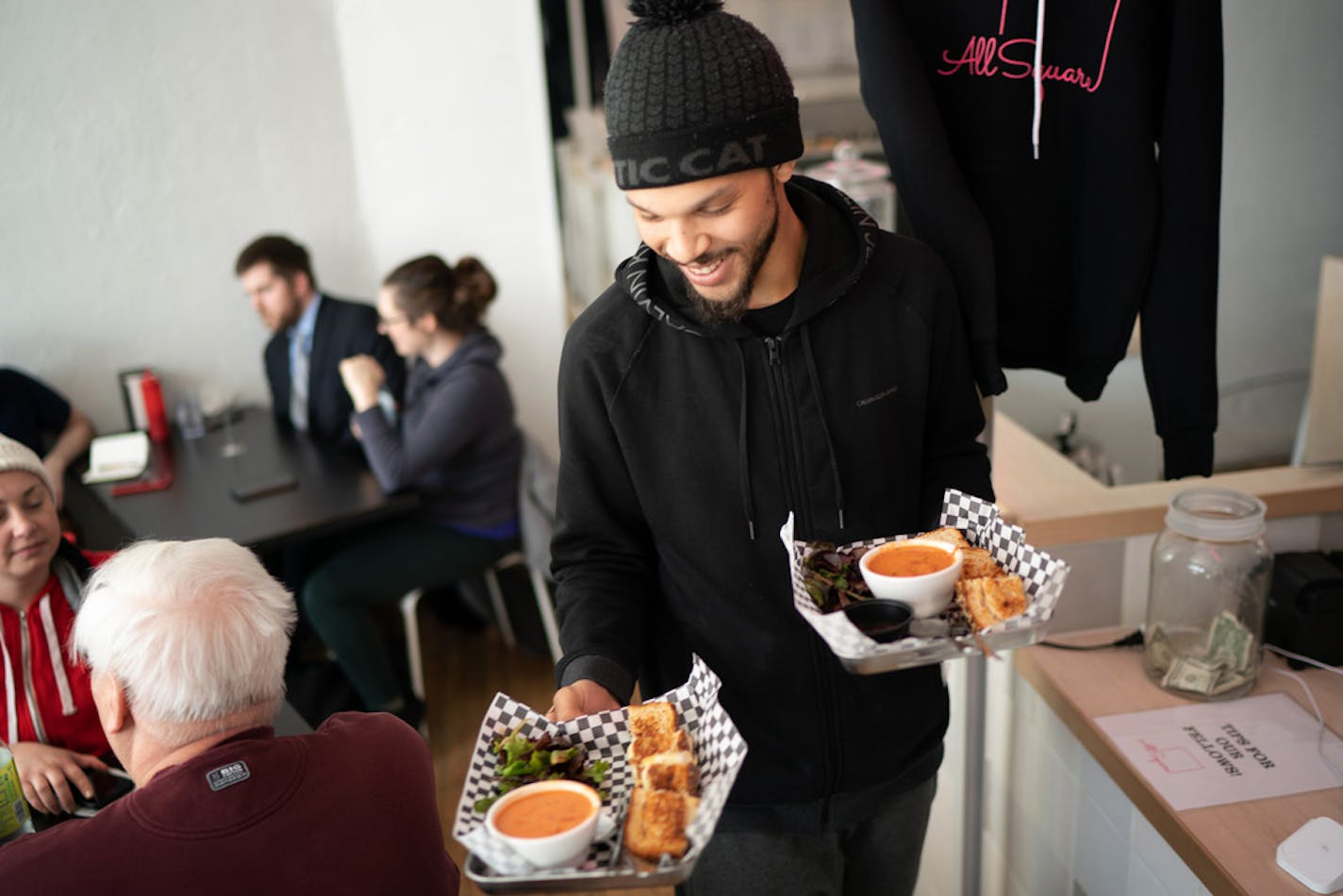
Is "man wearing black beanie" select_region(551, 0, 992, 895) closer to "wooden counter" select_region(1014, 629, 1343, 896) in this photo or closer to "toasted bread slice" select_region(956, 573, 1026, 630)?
"toasted bread slice" select_region(956, 573, 1026, 630)

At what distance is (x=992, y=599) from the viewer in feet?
4.00

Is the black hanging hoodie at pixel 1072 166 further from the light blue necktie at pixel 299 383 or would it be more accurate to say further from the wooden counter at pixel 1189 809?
the light blue necktie at pixel 299 383

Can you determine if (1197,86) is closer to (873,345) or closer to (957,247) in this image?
(957,247)

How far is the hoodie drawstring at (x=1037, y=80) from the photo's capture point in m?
1.61

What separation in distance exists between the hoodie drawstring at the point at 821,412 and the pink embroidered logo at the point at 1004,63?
0.58 metres

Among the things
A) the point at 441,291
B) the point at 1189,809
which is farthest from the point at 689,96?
the point at 441,291

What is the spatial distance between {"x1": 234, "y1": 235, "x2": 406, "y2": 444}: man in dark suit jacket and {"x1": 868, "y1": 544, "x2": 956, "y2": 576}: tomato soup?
2519 mm

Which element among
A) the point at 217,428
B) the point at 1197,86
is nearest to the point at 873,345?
the point at 1197,86

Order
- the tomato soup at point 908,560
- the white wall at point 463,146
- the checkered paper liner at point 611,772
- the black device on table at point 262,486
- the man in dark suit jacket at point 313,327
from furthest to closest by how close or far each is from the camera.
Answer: the white wall at point 463,146 < the man in dark suit jacket at point 313,327 < the black device on table at point 262,486 < the tomato soup at point 908,560 < the checkered paper liner at point 611,772

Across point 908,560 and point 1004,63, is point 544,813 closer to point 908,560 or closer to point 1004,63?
point 908,560

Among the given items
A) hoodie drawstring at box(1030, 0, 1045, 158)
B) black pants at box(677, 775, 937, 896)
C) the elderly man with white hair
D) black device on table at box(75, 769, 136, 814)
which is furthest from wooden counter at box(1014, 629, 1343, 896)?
black device on table at box(75, 769, 136, 814)

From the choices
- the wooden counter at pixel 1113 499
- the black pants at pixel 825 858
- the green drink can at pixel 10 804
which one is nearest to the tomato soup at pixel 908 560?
the black pants at pixel 825 858

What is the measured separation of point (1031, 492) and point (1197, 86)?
0.74 metres

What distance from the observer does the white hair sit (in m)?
1.31
